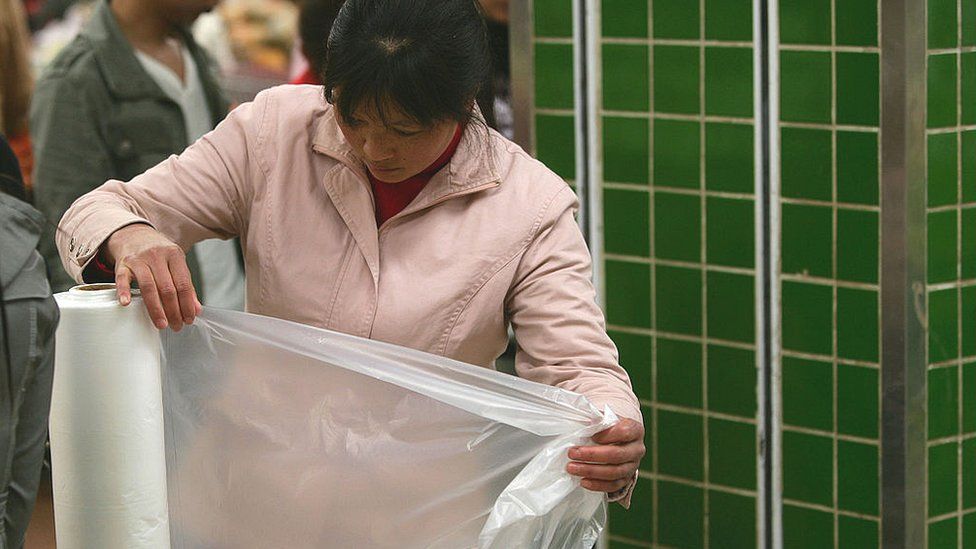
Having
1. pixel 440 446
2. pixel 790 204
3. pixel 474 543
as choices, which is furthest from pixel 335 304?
pixel 790 204

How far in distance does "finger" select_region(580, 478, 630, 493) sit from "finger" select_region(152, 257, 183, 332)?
1.83 feet

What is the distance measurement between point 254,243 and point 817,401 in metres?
1.42

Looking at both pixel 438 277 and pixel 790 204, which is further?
pixel 790 204

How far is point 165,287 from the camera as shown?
1.74 metres

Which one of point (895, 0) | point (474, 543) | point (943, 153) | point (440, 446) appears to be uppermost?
point (895, 0)

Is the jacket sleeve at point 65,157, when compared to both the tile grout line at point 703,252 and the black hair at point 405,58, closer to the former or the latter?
the tile grout line at point 703,252

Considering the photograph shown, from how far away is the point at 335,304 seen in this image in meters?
1.98

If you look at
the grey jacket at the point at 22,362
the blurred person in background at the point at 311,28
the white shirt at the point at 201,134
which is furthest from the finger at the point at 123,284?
the blurred person in background at the point at 311,28

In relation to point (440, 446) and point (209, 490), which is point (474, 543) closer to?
point (440, 446)

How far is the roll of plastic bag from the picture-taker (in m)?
1.87

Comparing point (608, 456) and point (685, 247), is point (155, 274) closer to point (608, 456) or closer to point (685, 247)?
point (608, 456)

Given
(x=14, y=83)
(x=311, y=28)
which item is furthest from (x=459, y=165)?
(x=14, y=83)

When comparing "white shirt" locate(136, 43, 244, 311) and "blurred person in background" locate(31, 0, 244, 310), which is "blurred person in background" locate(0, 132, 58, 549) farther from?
"white shirt" locate(136, 43, 244, 311)

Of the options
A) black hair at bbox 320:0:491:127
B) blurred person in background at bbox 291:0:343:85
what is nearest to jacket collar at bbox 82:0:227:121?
blurred person in background at bbox 291:0:343:85
